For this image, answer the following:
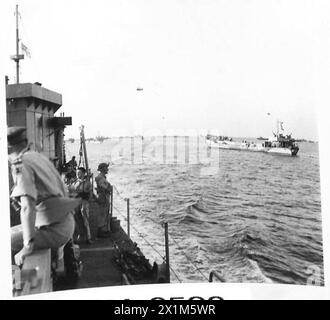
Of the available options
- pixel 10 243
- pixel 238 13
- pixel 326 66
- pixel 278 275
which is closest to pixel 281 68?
pixel 326 66

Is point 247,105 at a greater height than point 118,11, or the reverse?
point 118,11

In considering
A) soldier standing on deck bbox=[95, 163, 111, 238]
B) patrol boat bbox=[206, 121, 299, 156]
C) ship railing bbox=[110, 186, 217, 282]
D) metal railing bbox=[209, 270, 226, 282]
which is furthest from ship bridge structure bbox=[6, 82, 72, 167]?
metal railing bbox=[209, 270, 226, 282]

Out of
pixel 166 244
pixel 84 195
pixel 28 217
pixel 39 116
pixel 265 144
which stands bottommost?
pixel 166 244

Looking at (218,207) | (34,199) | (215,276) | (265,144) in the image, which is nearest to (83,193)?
(34,199)

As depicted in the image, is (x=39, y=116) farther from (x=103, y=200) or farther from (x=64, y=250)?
(x=64, y=250)

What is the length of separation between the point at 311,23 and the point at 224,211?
4.29 ft

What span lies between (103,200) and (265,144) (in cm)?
119

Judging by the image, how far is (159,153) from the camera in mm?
2645

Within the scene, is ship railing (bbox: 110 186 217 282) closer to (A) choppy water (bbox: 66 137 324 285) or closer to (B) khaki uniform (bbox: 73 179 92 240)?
(A) choppy water (bbox: 66 137 324 285)

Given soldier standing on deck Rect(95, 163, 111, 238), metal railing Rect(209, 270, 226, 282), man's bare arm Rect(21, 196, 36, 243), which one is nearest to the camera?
man's bare arm Rect(21, 196, 36, 243)

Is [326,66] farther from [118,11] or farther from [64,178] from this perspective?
[64,178]

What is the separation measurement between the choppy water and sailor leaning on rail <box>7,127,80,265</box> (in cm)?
27

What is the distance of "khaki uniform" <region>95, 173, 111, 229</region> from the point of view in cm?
267

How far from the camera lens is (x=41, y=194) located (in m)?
2.40
